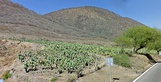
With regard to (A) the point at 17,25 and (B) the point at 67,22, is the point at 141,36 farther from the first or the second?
(B) the point at 67,22

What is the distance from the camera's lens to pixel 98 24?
116 meters

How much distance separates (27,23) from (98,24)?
1834 inches

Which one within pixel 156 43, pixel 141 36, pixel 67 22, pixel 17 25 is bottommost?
pixel 156 43

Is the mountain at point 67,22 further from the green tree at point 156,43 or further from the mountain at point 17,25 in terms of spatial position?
the green tree at point 156,43

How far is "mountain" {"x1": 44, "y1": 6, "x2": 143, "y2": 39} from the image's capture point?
11045 cm

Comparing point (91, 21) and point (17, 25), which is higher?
point (91, 21)

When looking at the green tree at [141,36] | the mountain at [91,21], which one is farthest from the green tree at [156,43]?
the mountain at [91,21]

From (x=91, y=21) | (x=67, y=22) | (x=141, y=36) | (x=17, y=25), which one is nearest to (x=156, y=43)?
Result: (x=141, y=36)

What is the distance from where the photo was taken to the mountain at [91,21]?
362 feet

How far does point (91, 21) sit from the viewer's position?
4722 inches

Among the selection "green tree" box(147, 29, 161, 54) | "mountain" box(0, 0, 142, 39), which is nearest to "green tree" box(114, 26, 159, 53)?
"green tree" box(147, 29, 161, 54)

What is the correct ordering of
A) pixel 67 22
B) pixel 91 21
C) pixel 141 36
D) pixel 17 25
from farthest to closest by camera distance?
pixel 91 21
pixel 67 22
pixel 17 25
pixel 141 36

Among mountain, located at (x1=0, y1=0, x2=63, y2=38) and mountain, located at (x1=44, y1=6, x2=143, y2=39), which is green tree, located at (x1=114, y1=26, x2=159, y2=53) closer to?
mountain, located at (x1=0, y1=0, x2=63, y2=38)

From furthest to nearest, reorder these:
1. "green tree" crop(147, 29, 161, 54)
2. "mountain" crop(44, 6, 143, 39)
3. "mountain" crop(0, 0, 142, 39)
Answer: "mountain" crop(44, 6, 143, 39), "mountain" crop(0, 0, 142, 39), "green tree" crop(147, 29, 161, 54)
